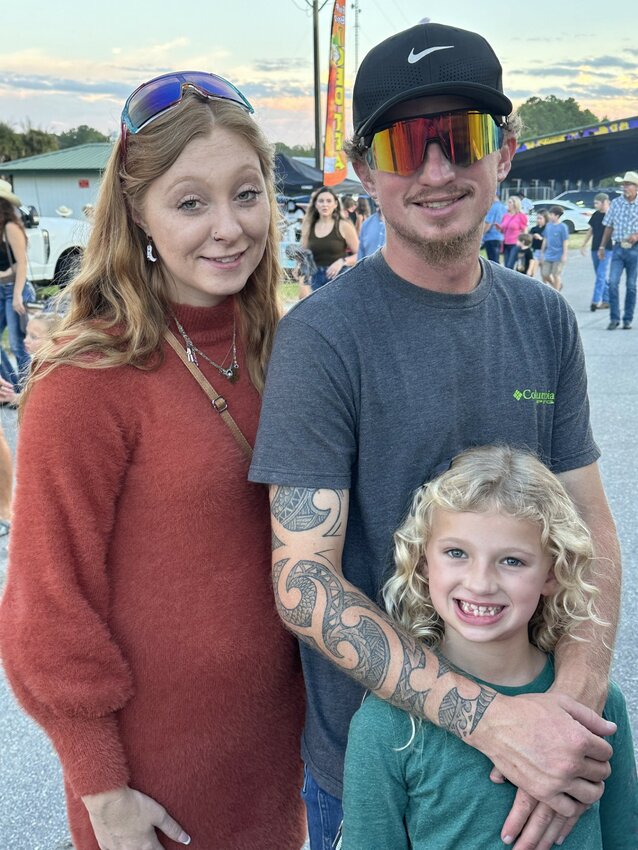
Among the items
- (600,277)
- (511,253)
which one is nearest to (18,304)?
(600,277)

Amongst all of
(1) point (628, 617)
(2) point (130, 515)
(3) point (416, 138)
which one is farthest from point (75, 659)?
(1) point (628, 617)

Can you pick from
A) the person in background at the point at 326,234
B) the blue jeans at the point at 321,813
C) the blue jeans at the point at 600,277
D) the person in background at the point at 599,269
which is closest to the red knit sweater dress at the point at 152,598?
the blue jeans at the point at 321,813

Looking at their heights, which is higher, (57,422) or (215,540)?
(57,422)

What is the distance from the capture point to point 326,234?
981 centimetres

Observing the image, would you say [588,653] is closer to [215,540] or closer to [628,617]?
[215,540]

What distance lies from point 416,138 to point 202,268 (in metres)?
0.49

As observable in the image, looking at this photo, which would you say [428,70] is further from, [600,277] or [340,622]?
[600,277]

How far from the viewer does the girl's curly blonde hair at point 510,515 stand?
1430 mm

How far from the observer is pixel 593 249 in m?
A: 14.0

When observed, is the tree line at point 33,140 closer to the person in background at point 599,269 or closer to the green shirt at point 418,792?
the person in background at point 599,269

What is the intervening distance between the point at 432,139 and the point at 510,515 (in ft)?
2.39

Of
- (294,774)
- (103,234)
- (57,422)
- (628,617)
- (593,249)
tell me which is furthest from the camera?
(593,249)

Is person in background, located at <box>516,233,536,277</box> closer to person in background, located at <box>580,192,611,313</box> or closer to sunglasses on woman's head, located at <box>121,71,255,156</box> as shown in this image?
person in background, located at <box>580,192,611,313</box>

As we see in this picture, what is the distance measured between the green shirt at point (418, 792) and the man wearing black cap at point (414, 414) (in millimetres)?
55
